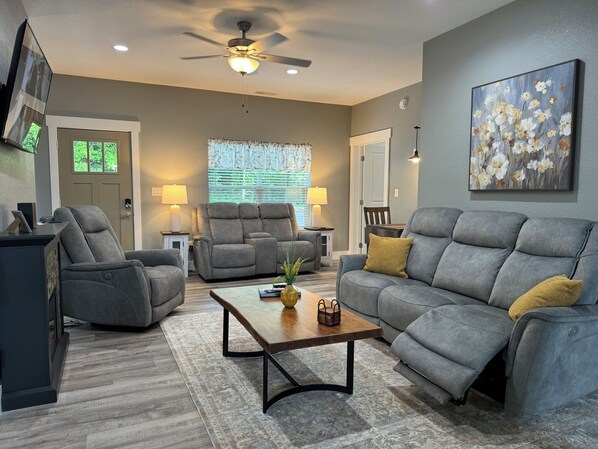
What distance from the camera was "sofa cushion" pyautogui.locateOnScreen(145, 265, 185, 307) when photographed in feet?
11.3

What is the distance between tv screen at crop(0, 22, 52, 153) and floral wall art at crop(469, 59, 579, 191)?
338 cm

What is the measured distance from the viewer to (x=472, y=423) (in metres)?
2.12

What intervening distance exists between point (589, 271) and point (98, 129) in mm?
5628

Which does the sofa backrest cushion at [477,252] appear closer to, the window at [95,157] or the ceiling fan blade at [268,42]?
the ceiling fan blade at [268,42]

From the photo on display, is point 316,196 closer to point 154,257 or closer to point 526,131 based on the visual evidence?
point 154,257

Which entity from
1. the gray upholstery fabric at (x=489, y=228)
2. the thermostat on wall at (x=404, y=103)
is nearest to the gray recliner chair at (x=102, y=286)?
the gray upholstery fabric at (x=489, y=228)

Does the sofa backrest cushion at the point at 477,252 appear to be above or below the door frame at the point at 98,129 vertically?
below

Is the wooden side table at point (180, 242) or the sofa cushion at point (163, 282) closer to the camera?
the sofa cushion at point (163, 282)

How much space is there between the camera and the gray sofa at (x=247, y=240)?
538 cm

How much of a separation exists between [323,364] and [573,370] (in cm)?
145

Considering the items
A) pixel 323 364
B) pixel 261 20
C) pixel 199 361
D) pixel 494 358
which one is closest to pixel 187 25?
pixel 261 20

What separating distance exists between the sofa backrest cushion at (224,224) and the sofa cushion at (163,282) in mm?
1775

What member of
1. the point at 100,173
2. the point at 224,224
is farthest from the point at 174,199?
the point at 100,173

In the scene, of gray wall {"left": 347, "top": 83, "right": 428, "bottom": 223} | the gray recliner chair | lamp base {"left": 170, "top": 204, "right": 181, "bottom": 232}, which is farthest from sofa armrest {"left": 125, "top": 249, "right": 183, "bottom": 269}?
gray wall {"left": 347, "top": 83, "right": 428, "bottom": 223}
